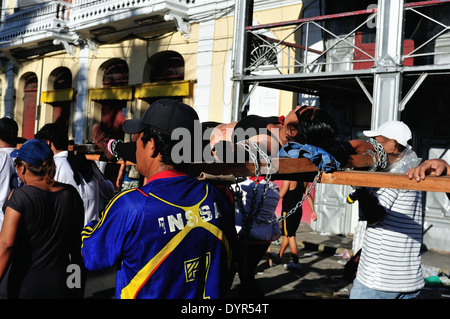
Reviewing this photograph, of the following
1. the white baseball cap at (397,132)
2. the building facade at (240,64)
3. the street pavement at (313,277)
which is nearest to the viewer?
the white baseball cap at (397,132)

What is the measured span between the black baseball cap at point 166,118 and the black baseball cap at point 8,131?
124 inches

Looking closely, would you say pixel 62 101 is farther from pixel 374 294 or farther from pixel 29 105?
pixel 374 294

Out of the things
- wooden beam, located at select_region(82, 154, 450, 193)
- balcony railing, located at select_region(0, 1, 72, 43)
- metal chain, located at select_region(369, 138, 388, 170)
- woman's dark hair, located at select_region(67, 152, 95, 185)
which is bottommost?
woman's dark hair, located at select_region(67, 152, 95, 185)

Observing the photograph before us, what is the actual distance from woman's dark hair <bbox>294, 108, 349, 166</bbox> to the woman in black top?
1.86 metres

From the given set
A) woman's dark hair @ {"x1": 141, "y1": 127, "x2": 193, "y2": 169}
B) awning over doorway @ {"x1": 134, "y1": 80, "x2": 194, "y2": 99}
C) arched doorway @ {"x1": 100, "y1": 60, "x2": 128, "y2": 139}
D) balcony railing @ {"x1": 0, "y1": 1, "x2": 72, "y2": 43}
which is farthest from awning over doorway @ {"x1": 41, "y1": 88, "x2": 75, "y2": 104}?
woman's dark hair @ {"x1": 141, "y1": 127, "x2": 193, "y2": 169}

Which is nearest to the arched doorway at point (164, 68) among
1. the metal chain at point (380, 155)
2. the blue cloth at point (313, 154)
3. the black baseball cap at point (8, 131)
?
the black baseball cap at point (8, 131)

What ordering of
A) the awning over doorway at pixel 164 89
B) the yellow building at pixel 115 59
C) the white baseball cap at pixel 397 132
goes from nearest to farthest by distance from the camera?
the white baseball cap at pixel 397 132, the yellow building at pixel 115 59, the awning over doorway at pixel 164 89

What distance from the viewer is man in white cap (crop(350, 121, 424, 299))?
3.30 meters

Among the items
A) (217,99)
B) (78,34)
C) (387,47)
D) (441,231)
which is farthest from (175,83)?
(441,231)

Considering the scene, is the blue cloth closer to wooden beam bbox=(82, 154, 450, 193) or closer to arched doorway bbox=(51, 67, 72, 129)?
wooden beam bbox=(82, 154, 450, 193)

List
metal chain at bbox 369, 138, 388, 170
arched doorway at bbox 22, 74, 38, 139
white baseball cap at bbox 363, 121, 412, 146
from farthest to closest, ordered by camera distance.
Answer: arched doorway at bbox 22, 74, 38, 139
white baseball cap at bbox 363, 121, 412, 146
metal chain at bbox 369, 138, 388, 170

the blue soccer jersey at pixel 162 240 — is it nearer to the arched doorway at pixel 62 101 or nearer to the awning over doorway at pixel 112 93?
the awning over doorway at pixel 112 93

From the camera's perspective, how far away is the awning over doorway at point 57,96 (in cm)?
1638

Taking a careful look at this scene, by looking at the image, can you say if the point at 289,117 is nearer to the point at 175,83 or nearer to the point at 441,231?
the point at 441,231
